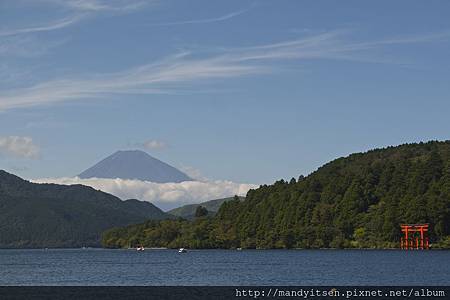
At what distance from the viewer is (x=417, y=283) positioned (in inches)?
4250

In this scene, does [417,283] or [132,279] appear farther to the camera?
[132,279]

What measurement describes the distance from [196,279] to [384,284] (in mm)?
30480

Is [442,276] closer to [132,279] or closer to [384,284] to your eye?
[384,284]

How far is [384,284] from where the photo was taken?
350ft

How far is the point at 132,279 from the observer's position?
12900 centimetres
